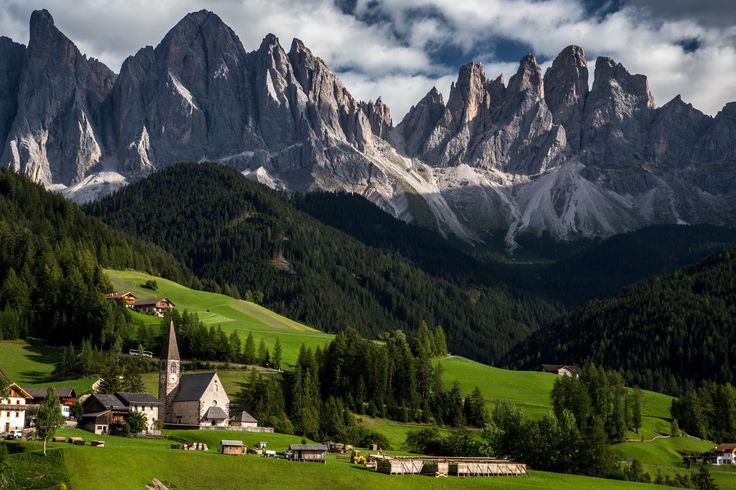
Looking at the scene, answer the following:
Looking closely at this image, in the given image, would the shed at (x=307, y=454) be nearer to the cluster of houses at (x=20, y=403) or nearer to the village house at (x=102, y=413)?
the village house at (x=102, y=413)

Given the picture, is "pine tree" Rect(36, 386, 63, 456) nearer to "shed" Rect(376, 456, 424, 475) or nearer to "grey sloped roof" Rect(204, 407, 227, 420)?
"shed" Rect(376, 456, 424, 475)

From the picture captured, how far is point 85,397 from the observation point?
132 metres

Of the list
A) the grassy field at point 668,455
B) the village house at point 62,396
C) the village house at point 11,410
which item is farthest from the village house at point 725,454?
the village house at point 11,410

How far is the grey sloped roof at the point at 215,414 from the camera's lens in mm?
129875

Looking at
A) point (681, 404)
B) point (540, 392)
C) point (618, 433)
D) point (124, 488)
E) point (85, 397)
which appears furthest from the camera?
point (540, 392)

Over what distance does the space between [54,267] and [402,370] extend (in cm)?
7670

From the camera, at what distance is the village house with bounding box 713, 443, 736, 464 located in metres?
148

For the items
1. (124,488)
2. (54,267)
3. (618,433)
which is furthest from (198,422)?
(54,267)

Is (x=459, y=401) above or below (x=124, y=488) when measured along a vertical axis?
above

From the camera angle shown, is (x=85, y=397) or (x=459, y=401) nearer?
(x=85, y=397)

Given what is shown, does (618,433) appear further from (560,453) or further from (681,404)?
(560,453)

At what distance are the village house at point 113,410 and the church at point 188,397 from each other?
364 cm

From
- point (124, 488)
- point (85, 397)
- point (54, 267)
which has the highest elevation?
point (54, 267)

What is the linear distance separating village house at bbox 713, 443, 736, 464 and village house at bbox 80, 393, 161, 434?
270ft
